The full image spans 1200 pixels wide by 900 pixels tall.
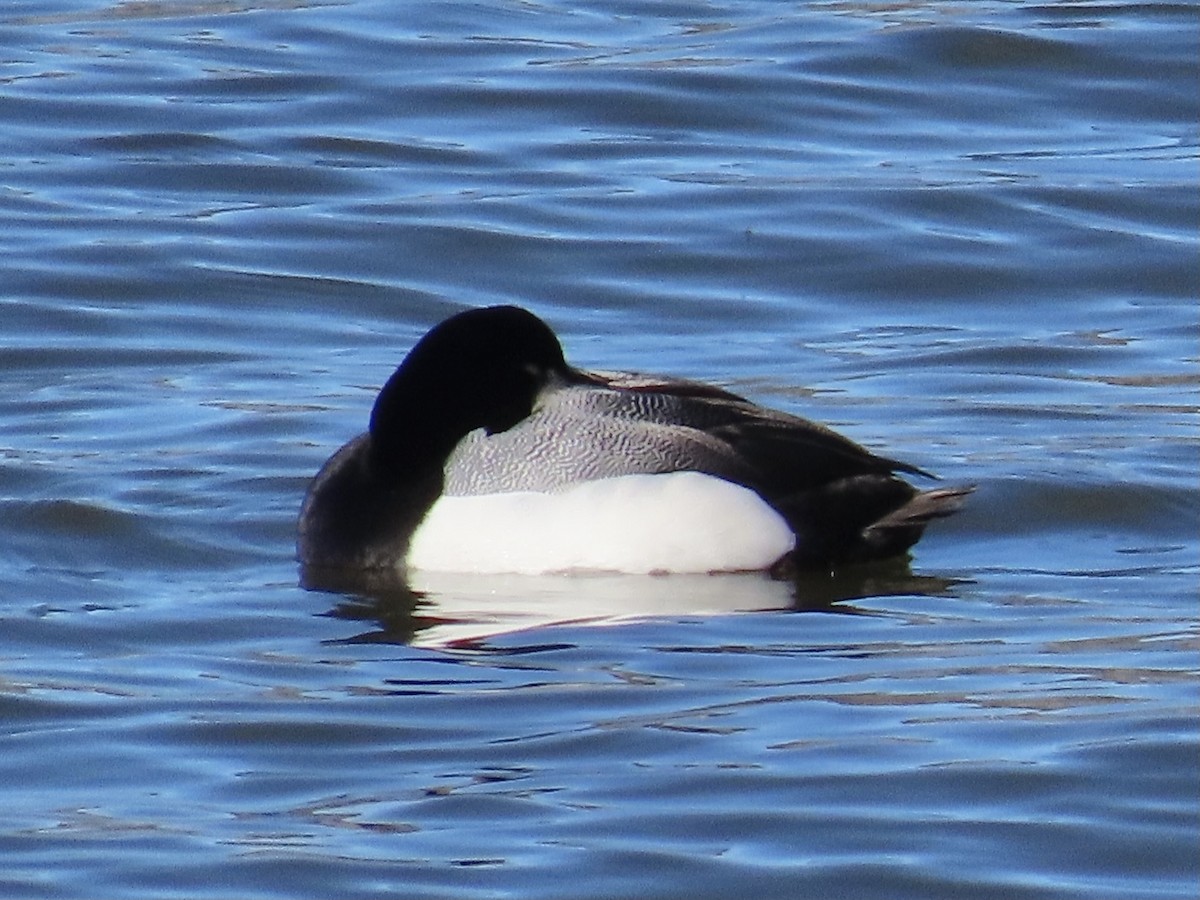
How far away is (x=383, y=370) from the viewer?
441 inches

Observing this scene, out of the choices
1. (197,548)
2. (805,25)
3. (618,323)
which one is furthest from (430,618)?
(805,25)

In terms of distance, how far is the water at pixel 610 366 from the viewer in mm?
6277

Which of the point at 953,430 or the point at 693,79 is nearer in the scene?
the point at 953,430

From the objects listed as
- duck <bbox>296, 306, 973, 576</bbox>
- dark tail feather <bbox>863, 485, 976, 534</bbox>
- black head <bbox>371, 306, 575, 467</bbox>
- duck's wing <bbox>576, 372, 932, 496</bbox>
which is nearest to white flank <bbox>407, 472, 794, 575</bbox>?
duck <bbox>296, 306, 973, 576</bbox>

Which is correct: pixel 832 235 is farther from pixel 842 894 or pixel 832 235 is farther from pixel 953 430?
pixel 842 894

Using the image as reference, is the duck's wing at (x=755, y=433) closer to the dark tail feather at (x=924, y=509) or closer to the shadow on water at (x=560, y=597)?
the dark tail feather at (x=924, y=509)

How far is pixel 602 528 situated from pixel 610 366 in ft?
8.68

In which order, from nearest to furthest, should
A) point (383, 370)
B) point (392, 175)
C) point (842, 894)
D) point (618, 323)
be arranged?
1. point (842, 894)
2. point (383, 370)
3. point (618, 323)
4. point (392, 175)

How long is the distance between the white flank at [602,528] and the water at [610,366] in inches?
4.7

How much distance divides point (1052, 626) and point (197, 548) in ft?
8.26

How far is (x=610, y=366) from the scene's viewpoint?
11.4 metres

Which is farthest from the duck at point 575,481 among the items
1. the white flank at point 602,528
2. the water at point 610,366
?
the water at point 610,366

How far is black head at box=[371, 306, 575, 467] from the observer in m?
9.01

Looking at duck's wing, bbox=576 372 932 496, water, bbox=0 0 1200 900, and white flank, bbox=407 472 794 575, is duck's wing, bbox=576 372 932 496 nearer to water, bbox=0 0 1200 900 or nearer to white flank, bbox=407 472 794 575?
white flank, bbox=407 472 794 575
